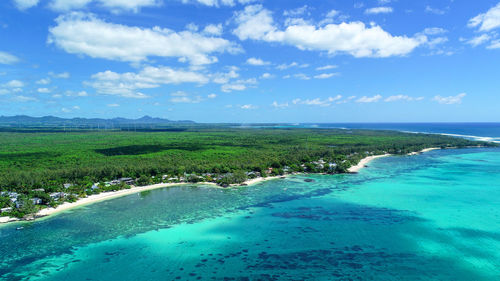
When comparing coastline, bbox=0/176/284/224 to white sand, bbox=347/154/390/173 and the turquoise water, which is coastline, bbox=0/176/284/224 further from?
white sand, bbox=347/154/390/173

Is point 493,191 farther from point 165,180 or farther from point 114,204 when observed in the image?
point 114,204

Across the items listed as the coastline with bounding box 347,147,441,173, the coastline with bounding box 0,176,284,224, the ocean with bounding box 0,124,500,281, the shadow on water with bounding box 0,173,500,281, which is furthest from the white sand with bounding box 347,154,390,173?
the shadow on water with bounding box 0,173,500,281

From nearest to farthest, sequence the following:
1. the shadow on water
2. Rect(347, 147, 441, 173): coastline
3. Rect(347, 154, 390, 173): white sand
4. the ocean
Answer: the shadow on water
the ocean
Rect(347, 154, 390, 173): white sand
Rect(347, 147, 441, 173): coastline

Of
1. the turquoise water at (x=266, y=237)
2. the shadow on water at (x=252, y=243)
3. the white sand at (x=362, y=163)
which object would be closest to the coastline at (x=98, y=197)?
the turquoise water at (x=266, y=237)

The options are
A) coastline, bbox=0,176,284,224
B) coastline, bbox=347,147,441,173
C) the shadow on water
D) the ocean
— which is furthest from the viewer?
coastline, bbox=347,147,441,173

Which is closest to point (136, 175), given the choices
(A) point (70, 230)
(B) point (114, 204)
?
(B) point (114, 204)

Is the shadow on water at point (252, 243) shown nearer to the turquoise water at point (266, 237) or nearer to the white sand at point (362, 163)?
→ the turquoise water at point (266, 237)

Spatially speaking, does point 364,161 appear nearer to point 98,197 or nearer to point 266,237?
point 266,237
